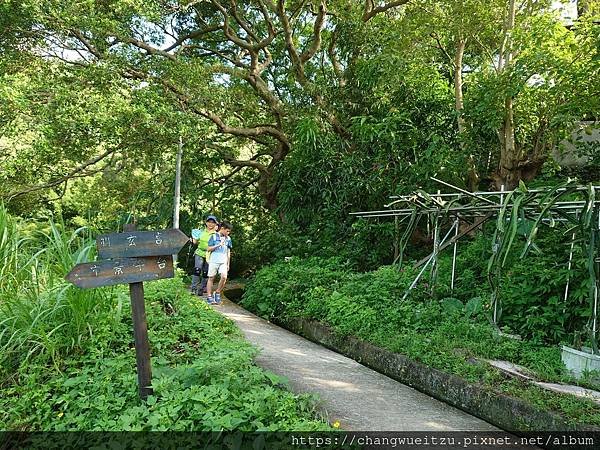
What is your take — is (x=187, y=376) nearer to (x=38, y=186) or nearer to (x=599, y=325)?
(x=599, y=325)

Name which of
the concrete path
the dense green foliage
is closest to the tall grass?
the dense green foliage

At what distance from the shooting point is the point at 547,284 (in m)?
5.49

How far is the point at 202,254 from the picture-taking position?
8.08 metres

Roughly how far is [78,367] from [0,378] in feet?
1.87

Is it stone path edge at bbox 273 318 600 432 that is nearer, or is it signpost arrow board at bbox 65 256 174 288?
signpost arrow board at bbox 65 256 174 288

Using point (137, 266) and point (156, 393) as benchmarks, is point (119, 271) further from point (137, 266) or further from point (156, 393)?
point (156, 393)

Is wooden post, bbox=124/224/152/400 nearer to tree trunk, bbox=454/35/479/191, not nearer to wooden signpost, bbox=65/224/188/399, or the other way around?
wooden signpost, bbox=65/224/188/399

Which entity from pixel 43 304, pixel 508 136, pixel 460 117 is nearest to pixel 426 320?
pixel 43 304

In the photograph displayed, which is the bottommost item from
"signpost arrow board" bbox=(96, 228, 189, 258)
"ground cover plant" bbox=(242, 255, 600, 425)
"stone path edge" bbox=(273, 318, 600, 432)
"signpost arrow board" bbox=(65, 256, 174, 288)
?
"stone path edge" bbox=(273, 318, 600, 432)

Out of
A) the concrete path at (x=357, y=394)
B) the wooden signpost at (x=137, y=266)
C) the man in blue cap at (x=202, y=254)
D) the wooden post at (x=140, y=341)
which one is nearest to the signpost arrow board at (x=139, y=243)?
the wooden signpost at (x=137, y=266)

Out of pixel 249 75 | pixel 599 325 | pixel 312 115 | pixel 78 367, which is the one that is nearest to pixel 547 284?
pixel 599 325

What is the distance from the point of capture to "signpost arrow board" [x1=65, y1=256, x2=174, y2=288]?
3248 mm

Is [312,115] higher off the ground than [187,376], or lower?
higher

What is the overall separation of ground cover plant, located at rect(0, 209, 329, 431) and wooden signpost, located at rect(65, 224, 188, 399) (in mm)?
271
